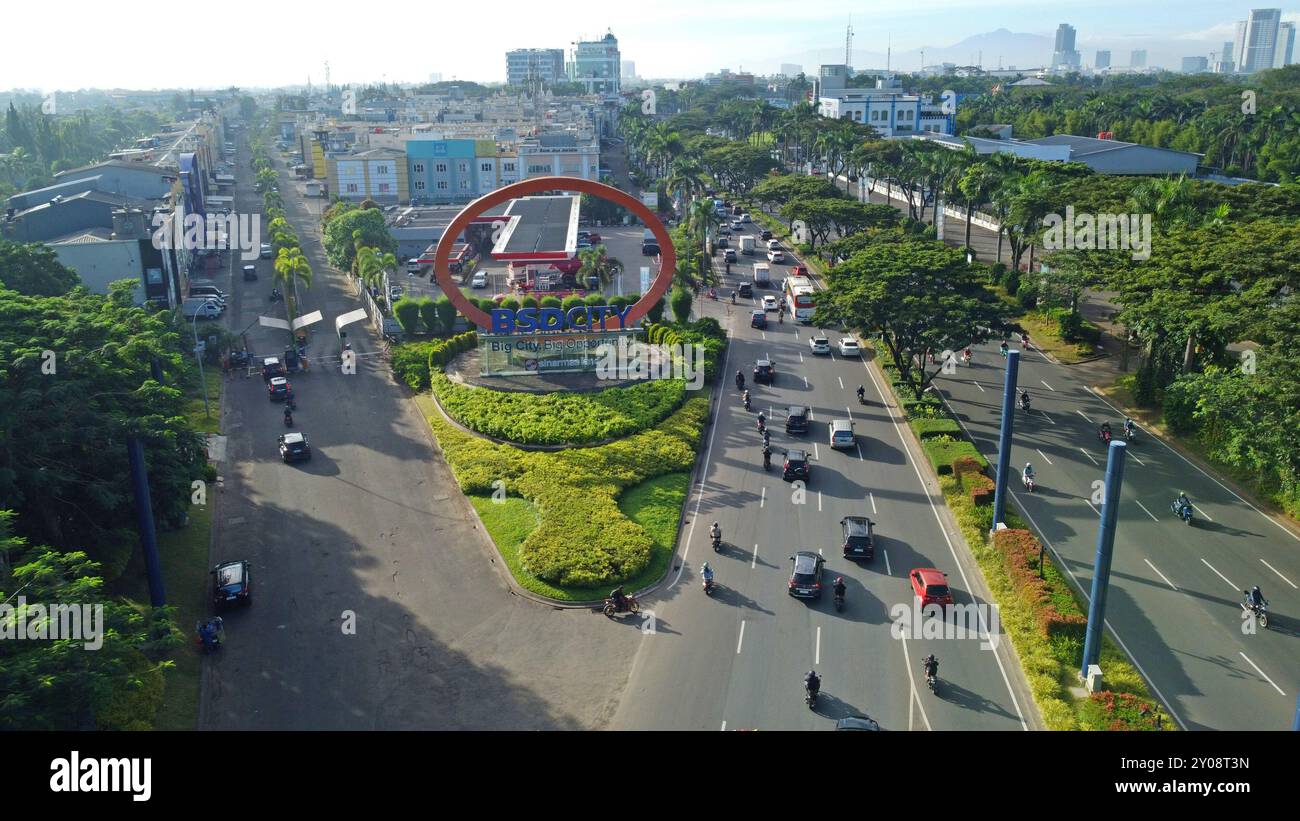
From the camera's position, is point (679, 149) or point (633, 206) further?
point (679, 149)

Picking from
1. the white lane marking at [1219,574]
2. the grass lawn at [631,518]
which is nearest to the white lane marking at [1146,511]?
the white lane marking at [1219,574]

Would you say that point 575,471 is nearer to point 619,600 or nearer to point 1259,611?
point 619,600

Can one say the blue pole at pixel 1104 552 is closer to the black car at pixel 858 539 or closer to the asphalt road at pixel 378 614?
the black car at pixel 858 539

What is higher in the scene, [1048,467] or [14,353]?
[14,353]

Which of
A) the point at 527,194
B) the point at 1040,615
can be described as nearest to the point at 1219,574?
the point at 1040,615

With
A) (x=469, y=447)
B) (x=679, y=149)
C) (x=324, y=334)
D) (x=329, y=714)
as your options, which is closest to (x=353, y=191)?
(x=679, y=149)

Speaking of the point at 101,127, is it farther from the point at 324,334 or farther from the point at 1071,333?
the point at 1071,333
